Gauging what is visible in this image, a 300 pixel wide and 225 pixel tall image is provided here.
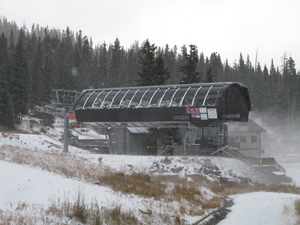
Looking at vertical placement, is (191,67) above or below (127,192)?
above

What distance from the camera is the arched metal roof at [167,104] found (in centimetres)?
2956

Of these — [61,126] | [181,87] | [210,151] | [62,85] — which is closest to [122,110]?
[181,87]

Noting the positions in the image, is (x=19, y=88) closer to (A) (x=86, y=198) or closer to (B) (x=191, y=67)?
(B) (x=191, y=67)

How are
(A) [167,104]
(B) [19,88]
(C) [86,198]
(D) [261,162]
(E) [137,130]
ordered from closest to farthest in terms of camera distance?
(C) [86,198], (A) [167,104], (D) [261,162], (E) [137,130], (B) [19,88]

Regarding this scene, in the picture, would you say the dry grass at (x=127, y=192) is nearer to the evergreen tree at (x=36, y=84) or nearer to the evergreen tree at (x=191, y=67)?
the evergreen tree at (x=191, y=67)

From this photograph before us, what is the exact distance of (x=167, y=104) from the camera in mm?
31016

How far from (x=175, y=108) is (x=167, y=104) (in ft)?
3.07

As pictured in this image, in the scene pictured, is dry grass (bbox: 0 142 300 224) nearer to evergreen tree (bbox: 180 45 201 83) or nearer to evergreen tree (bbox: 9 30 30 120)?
evergreen tree (bbox: 180 45 201 83)

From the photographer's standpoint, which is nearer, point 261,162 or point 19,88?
point 261,162

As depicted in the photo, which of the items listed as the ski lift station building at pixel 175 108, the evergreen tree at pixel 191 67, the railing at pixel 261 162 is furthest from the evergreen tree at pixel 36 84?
the railing at pixel 261 162

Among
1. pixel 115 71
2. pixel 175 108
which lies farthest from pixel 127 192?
pixel 115 71

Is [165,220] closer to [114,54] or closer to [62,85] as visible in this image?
[62,85]

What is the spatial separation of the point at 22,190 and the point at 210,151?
2430 cm

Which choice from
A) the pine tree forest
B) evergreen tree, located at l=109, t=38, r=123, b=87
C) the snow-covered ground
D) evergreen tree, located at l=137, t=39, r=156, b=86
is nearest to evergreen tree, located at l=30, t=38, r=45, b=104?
the pine tree forest
